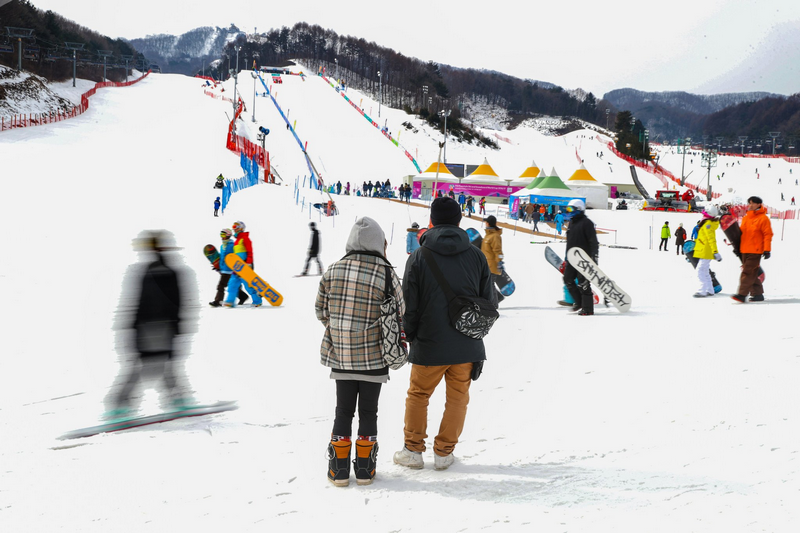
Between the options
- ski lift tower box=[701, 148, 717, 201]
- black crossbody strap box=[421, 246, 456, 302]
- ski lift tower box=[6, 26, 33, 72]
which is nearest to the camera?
black crossbody strap box=[421, 246, 456, 302]

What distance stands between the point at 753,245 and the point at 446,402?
6473 mm

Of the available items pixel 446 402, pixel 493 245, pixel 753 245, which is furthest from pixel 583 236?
pixel 446 402

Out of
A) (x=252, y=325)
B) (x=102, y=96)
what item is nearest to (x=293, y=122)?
(x=102, y=96)

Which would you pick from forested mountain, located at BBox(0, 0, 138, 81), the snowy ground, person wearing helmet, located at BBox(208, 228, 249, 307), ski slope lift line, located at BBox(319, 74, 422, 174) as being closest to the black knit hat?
the snowy ground

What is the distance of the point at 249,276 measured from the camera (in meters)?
10.4

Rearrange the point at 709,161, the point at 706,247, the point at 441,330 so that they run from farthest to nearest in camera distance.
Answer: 1. the point at 709,161
2. the point at 706,247
3. the point at 441,330

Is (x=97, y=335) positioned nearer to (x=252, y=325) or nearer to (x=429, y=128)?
(x=252, y=325)

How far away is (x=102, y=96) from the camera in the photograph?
55875mm

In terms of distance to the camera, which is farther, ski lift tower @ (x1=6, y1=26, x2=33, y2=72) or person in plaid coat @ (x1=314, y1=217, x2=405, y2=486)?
ski lift tower @ (x1=6, y1=26, x2=33, y2=72)

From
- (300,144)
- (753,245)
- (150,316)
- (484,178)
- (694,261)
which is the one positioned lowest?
(150,316)

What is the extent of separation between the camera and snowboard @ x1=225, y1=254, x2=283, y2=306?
33.7 ft

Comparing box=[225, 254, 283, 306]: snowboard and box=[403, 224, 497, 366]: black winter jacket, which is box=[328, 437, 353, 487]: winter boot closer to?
box=[403, 224, 497, 366]: black winter jacket

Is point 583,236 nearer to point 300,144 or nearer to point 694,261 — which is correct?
point 694,261

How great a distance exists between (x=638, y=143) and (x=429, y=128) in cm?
2436
